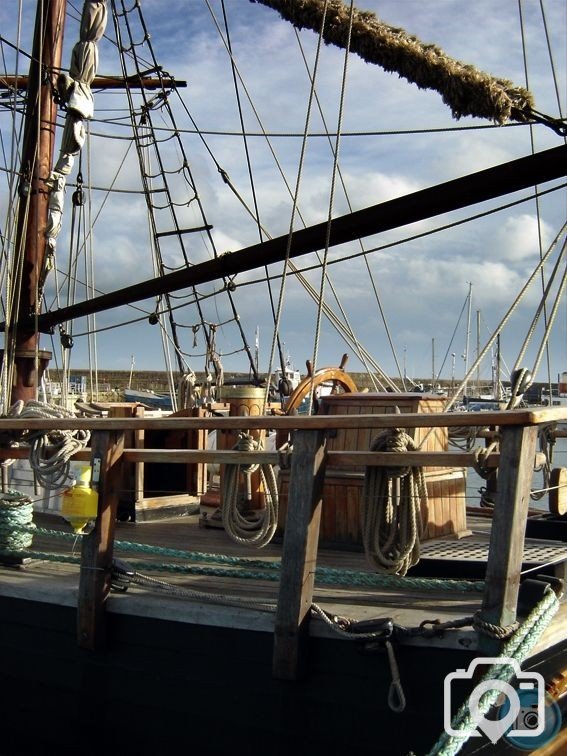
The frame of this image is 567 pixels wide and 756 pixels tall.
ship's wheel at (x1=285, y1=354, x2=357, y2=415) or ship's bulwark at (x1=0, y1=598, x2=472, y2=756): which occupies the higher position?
ship's wheel at (x1=285, y1=354, x2=357, y2=415)

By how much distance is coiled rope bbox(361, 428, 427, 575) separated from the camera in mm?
4082

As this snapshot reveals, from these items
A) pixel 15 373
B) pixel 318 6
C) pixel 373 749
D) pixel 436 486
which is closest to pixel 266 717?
pixel 373 749

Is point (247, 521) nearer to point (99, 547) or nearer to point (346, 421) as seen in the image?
point (99, 547)

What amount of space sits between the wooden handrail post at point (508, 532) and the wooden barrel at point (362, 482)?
2.01 metres

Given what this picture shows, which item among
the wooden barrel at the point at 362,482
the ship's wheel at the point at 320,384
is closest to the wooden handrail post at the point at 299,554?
the wooden barrel at the point at 362,482

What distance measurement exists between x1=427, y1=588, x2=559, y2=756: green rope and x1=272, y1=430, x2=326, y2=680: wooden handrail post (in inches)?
31.5

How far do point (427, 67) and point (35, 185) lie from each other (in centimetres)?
540

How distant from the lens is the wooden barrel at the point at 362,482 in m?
5.76

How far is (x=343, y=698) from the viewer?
3.91m

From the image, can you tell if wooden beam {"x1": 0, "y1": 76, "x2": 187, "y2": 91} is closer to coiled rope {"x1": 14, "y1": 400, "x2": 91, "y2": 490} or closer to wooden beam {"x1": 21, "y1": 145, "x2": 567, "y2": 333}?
wooden beam {"x1": 21, "y1": 145, "x2": 567, "y2": 333}

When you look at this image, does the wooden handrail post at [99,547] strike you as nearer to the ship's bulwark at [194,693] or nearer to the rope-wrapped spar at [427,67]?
the ship's bulwark at [194,693]

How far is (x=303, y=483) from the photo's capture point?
4.06m

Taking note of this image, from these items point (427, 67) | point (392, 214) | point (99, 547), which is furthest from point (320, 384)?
point (99, 547)

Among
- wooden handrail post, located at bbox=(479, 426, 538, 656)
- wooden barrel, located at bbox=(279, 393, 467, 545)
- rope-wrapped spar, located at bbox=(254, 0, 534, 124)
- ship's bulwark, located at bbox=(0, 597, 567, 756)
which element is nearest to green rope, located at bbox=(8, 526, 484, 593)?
wooden handrail post, located at bbox=(479, 426, 538, 656)
